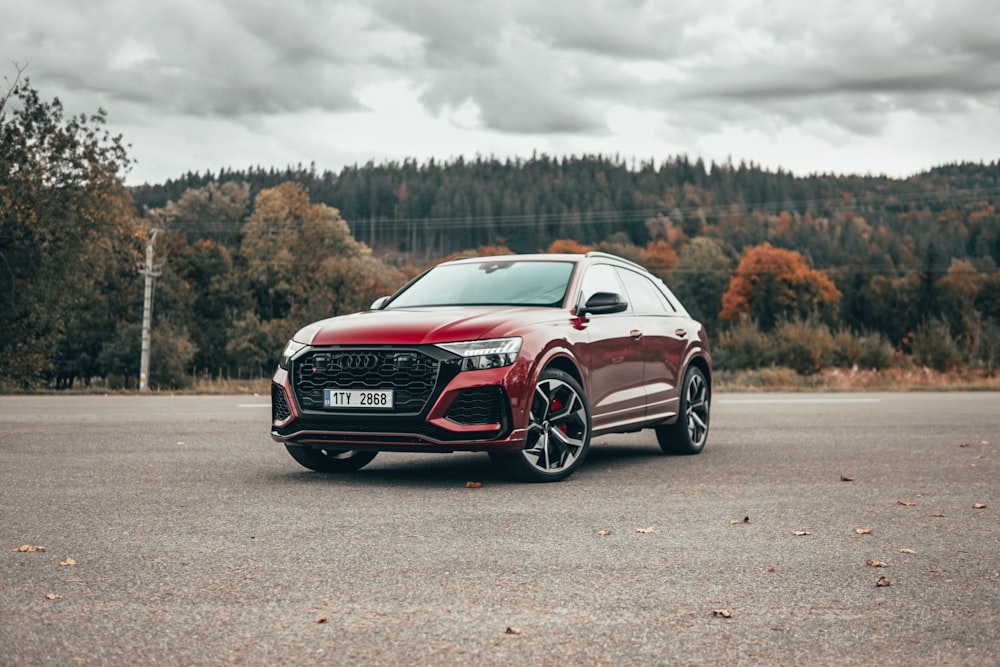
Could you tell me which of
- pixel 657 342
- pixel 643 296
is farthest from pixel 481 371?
pixel 643 296

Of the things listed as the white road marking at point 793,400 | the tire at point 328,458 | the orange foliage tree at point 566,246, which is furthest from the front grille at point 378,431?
the orange foliage tree at point 566,246

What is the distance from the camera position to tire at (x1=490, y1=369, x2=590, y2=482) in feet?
28.3

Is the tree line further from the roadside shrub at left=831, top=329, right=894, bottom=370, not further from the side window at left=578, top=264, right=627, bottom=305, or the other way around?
the side window at left=578, top=264, right=627, bottom=305

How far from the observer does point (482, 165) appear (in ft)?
565

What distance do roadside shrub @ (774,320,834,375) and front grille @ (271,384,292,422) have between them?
27436mm

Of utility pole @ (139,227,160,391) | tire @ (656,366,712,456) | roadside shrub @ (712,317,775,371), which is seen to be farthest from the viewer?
utility pole @ (139,227,160,391)

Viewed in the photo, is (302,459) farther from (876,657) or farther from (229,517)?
(876,657)

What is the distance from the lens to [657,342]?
10.6m

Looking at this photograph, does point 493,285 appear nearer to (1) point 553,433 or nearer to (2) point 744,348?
(1) point 553,433

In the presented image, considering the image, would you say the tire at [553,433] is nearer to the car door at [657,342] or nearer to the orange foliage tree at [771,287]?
the car door at [657,342]

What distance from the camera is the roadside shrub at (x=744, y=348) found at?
1468 inches

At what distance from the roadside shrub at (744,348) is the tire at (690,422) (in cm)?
2541

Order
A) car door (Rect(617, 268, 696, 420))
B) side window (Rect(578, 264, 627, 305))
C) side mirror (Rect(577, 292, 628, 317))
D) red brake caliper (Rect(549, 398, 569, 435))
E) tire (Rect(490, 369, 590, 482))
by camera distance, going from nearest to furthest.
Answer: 1. tire (Rect(490, 369, 590, 482))
2. red brake caliper (Rect(549, 398, 569, 435))
3. side mirror (Rect(577, 292, 628, 317))
4. side window (Rect(578, 264, 627, 305))
5. car door (Rect(617, 268, 696, 420))

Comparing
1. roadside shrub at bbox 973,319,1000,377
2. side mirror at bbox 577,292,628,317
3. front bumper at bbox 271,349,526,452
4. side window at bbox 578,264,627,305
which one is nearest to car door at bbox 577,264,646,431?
side window at bbox 578,264,627,305
